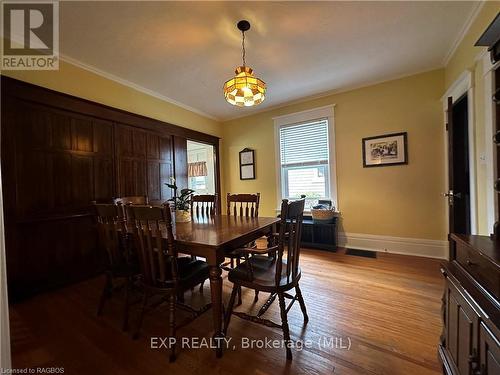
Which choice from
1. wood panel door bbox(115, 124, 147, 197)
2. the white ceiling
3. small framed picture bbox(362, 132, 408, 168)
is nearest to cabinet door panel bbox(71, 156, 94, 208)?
wood panel door bbox(115, 124, 147, 197)

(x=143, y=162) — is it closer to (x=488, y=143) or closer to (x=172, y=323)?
(x=172, y=323)

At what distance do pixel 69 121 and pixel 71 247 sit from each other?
1.48 meters

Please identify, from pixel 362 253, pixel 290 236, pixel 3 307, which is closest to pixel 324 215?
pixel 362 253

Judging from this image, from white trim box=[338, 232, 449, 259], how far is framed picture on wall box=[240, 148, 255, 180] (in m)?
2.09

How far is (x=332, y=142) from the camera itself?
149 inches

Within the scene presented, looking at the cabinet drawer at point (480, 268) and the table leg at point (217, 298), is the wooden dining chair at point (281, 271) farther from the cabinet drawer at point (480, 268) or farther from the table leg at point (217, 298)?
the cabinet drawer at point (480, 268)

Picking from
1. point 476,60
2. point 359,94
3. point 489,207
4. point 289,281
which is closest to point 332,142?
point 359,94

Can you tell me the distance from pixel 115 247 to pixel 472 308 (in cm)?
220

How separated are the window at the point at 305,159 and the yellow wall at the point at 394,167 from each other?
0.66 feet

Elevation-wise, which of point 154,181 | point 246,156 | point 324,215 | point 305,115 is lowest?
point 324,215

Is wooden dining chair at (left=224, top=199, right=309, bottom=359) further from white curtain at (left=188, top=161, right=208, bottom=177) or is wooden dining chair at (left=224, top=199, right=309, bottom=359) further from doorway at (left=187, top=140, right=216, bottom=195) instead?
A: white curtain at (left=188, top=161, right=208, bottom=177)

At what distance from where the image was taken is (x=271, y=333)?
1.68 meters

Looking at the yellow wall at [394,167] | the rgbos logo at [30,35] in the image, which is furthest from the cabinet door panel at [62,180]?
the yellow wall at [394,167]

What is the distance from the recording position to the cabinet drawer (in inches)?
32.6
